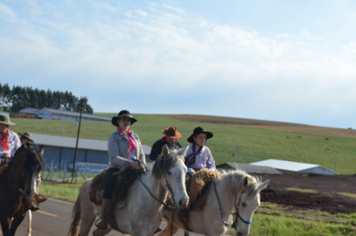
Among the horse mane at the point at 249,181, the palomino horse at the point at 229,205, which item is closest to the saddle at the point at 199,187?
the palomino horse at the point at 229,205

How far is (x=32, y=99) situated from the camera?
155 m

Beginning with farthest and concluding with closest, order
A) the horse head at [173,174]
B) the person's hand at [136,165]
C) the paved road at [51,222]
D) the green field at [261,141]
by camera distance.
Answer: the green field at [261,141] → the paved road at [51,222] → the person's hand at [136,165] → the horse head at [173,174]

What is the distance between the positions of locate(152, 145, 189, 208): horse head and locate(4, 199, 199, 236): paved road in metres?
3.01

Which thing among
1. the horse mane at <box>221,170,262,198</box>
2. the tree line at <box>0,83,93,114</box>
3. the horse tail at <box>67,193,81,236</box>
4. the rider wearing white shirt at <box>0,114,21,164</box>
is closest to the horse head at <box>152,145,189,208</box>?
the horse mane at <box>221,170,262,198</box>

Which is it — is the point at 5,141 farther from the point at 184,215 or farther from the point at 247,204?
the point at 247,204

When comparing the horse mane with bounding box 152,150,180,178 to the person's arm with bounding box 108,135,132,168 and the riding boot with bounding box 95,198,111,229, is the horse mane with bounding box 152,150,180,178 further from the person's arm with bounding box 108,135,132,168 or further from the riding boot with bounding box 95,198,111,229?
the riding boot with bounding box 95,198,111,229

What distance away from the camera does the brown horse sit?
7.76 metres

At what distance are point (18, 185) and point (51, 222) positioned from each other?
182 inches

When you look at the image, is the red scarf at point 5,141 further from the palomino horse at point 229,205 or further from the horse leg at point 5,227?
the palomino horse at point 229,205

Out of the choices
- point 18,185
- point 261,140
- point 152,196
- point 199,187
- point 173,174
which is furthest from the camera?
point 261,140

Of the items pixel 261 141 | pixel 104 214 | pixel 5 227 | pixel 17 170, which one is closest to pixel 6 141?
pixel 17 170

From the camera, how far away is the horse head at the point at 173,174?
19.5ft

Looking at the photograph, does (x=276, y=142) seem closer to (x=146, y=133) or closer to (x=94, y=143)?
(x=146, y=133)

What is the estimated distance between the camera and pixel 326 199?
2211cm
